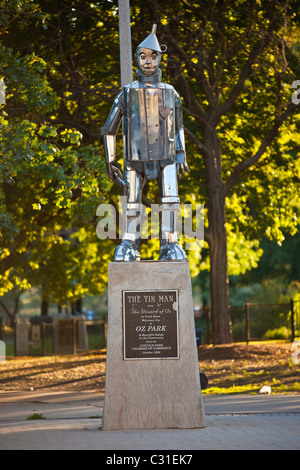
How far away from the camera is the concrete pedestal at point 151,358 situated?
8883 millimetres

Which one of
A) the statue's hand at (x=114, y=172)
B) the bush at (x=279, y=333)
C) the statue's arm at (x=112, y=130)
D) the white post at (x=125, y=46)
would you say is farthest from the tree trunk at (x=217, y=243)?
the statue's arm at (x=112, y=130)

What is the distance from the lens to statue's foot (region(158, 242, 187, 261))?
9.43 m

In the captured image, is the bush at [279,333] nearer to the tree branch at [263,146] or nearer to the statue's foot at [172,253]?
→ the tree branch at [263,146]

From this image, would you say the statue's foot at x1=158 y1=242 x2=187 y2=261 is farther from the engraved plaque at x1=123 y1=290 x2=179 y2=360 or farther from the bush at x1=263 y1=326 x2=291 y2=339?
the bush at x1=263 y1=326 x2=291 y2=339

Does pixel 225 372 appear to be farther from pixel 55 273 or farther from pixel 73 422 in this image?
pixel 55 273

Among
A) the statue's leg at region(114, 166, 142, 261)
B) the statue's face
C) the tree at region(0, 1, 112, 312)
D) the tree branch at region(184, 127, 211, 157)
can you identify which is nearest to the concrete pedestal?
the statue's leg at region(114, 166, 142, 261)

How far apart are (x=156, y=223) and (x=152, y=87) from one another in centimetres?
1397

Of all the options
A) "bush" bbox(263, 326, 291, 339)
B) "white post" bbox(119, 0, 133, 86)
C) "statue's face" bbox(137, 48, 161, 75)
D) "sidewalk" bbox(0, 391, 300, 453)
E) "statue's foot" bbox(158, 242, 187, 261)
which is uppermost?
"white post" bbox(119, 0, 133, 86)

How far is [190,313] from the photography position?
9156mm

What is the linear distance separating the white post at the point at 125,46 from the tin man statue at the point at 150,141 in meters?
2.81

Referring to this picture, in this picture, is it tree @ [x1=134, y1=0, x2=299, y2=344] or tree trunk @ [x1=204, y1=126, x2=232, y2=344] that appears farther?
tree trunk @ [x1=204, y1=126, x2=232, y2=344]

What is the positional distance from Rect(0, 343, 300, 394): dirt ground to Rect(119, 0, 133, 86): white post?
18.8ft

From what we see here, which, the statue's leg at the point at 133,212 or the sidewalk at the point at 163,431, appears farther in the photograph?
the statue's leg at the point at 133,212
